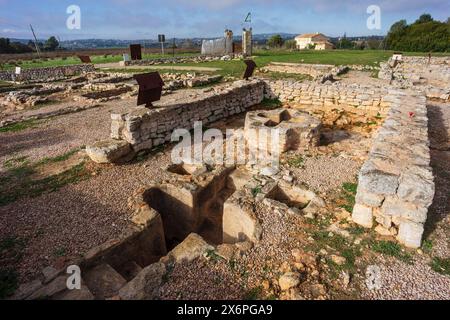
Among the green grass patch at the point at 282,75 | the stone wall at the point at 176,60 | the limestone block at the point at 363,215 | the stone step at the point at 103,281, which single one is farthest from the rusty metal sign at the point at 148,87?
the stone wall at the point at 176,60

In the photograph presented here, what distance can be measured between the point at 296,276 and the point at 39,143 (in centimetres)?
899

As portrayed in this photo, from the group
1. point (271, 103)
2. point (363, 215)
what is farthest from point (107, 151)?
point (271, 103)

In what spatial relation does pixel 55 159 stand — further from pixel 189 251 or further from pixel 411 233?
pixel 411 233

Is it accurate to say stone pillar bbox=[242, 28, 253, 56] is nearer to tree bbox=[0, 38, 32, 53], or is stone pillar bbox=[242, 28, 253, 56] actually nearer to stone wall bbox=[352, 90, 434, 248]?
stone wall bbox=[352, 90, 434, 248]

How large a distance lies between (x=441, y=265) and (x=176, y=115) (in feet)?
24.4

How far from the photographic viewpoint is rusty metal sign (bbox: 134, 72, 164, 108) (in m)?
8.01

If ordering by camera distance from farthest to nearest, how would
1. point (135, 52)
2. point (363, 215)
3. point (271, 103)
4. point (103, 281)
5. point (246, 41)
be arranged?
point (246, 41)
point (135, 52)
point (271, 103)
point (363, 215)
point (103, 281)

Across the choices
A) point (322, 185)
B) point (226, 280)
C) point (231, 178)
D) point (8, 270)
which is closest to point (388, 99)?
point (322, 185)

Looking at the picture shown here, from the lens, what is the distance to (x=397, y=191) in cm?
433

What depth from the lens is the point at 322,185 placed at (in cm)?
611

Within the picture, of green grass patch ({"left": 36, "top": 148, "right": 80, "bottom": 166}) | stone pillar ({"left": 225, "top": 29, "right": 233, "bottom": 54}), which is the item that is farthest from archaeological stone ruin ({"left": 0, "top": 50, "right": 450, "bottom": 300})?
stone pillar ({"left": 225, "top": 29, "right": 233, "bottom": 54})

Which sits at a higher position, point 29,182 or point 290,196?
point 29,182

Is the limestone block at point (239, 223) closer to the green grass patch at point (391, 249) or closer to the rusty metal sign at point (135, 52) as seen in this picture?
the green grass patch at point (391, 249)

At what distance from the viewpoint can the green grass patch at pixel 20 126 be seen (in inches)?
412
